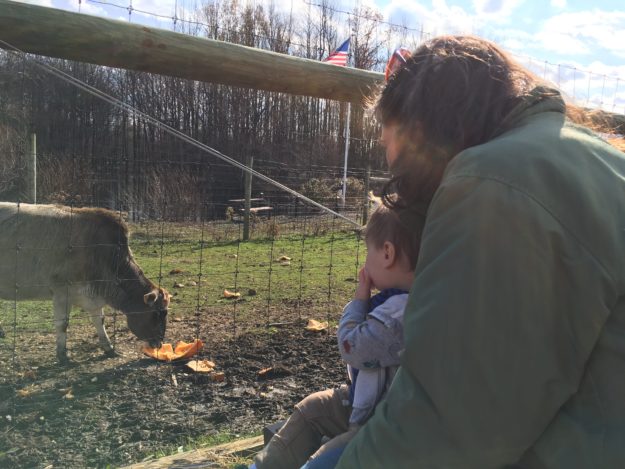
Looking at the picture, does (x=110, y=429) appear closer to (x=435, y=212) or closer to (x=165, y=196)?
(x=435, y=212)

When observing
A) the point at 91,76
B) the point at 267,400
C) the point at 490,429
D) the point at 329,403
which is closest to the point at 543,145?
the point at 490,429

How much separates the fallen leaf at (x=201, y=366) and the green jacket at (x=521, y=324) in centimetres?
441

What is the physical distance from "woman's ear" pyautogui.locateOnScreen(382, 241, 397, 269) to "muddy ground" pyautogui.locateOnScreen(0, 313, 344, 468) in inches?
92.7

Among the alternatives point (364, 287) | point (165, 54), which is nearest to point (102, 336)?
point (165, 54)

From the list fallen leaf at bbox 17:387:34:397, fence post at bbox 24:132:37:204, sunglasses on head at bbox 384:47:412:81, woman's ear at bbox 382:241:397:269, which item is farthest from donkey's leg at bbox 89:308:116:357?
sunglasses on head at bbox 384:47:412:81

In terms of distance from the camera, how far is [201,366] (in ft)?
17.4

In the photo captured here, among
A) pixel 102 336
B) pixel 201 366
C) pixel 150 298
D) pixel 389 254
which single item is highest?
pixel 389 254

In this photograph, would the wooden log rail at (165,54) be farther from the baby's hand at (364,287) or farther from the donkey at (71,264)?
the donkey at (71,264)

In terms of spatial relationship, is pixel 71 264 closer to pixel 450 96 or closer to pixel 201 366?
pixel 201 366

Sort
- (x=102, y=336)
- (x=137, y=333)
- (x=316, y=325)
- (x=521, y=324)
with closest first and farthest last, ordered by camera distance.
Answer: (x=521, y=324) → (x=102, y=336) → (x=137, y=333) → (x=316, y=325)

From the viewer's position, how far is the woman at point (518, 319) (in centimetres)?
99

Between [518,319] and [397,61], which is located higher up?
[397,61]

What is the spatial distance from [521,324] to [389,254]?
104 centimetres

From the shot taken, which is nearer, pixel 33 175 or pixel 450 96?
pixel 450 96
